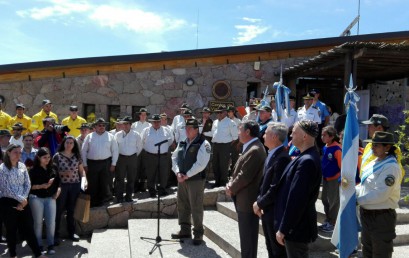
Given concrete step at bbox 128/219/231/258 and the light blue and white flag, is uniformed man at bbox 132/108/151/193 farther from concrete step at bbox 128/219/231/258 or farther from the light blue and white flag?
the light blue and white flag

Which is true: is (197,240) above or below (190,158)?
below

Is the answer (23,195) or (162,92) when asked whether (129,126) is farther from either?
(162,92)

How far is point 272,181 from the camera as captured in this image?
3.71 metres

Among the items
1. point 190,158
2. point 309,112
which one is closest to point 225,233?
point 190,158

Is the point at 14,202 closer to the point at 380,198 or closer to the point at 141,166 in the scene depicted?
the point at 141,166

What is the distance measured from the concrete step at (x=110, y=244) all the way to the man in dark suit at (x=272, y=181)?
2784 mm

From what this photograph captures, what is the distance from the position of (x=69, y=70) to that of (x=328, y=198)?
28.7ft

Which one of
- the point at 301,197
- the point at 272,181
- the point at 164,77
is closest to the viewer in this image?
the point at 301,197

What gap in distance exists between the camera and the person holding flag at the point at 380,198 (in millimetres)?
3592

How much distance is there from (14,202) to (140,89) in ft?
20.5

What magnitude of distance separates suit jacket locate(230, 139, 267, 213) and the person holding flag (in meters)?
1.10

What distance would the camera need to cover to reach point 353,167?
12.6 feet

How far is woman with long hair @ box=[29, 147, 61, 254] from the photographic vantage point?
6.38 metres

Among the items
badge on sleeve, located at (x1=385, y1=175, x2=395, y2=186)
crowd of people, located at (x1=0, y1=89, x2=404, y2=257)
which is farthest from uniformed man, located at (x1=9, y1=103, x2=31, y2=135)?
badge on sleeve, located at (x1=385, y1=175, x2=395, y2=186)
